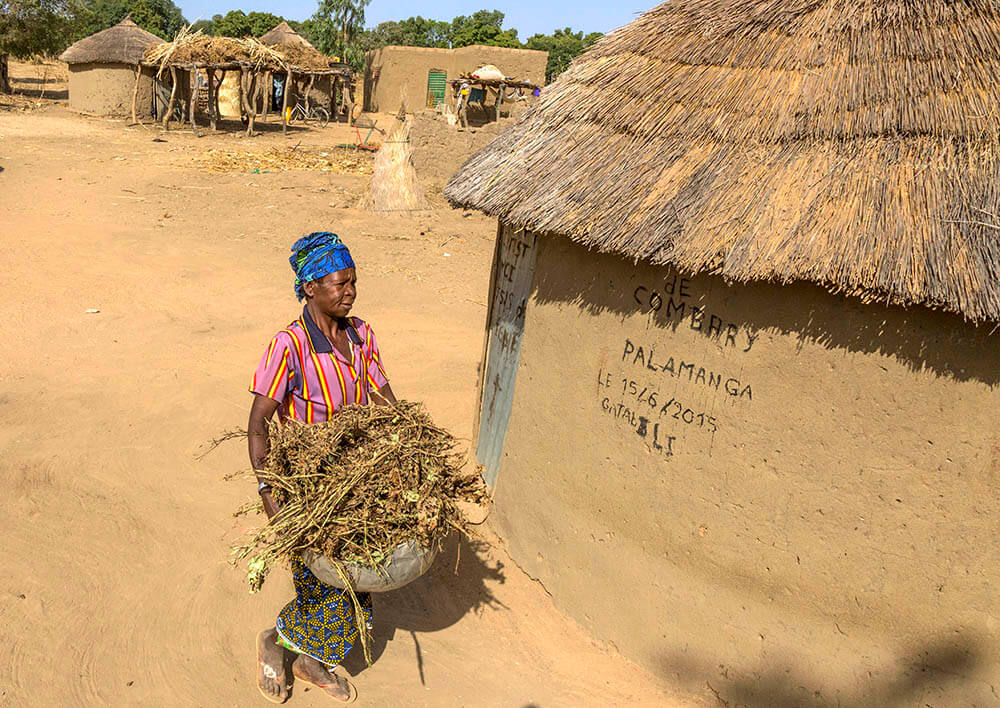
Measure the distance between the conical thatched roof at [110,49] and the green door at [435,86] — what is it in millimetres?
8861

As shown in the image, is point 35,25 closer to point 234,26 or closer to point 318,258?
point 234,26

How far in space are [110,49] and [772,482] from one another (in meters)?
23.6

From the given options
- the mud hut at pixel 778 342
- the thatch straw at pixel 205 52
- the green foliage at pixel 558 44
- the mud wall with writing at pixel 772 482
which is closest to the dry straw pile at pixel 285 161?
the thatch straw at pixel 205 52

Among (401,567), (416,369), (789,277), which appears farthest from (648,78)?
(416,369)

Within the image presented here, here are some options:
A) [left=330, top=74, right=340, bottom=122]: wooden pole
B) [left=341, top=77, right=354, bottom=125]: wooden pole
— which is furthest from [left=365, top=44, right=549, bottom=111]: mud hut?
[left=341, top=77, right=354, bottom=125]: wooden pole

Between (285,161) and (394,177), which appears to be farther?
(285,161)

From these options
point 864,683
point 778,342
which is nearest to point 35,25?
point 778,342

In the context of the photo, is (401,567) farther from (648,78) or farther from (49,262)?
(49,262)

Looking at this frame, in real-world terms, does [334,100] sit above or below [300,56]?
below

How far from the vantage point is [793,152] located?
340 centimetres

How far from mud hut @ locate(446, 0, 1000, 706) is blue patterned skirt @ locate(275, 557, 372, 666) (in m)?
1.40

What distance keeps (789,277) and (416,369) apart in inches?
196

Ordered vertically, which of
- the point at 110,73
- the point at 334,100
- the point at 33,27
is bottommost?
the point at 110,73

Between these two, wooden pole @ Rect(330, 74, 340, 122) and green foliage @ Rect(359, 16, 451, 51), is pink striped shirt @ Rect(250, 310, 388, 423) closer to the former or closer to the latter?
wooden pole @ Rect(330, 74, 340, 122)
